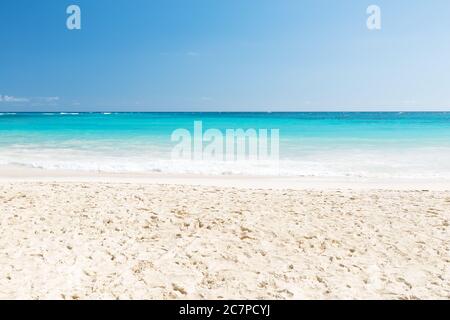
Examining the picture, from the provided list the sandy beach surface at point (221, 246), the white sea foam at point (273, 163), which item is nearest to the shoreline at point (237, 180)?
the white sea foam at point (273, 163)

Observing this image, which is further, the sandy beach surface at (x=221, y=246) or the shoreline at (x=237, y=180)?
the shoreline at (x=237, y=180)

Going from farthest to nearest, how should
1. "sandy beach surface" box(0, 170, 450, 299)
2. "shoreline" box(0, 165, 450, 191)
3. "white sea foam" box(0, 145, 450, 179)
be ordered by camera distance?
1. "white sea foam" box(0, 145, 450, 179)
2. "shoreline" box(0, 165, 450, 191)
3. "sandy beach surface" box(0, 170, 450, 299)

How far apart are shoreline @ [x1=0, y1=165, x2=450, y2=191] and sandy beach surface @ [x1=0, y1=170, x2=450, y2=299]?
1778 mm

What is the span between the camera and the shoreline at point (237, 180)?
35.3 feet

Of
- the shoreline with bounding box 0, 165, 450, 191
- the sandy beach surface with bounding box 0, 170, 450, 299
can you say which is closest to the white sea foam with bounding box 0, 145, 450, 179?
the shoreline with bounding box 0, 165, 450, 191

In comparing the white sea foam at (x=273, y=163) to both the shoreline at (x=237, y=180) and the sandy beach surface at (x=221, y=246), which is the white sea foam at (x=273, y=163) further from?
the sandy beach surface at (x=221, y=246)

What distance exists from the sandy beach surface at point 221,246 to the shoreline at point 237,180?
1.78 m

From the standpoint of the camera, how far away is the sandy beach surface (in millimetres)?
4613

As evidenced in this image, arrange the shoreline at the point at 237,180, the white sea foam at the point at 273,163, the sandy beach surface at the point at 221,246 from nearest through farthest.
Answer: the sandy beach surface at the point at 221,246 < the shoreline at the point at 237,180 < the white sea foam at the point at 273,163

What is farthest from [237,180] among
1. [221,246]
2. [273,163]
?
[221,246]

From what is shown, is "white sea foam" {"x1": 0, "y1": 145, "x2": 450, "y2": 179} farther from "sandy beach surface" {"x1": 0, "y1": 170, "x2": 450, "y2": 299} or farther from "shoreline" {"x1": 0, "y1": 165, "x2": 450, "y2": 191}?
"sandy beach surface" {"x1": 0, "y1": 170, "x2": 450, "y2": 299}

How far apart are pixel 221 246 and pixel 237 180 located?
6.07 m
